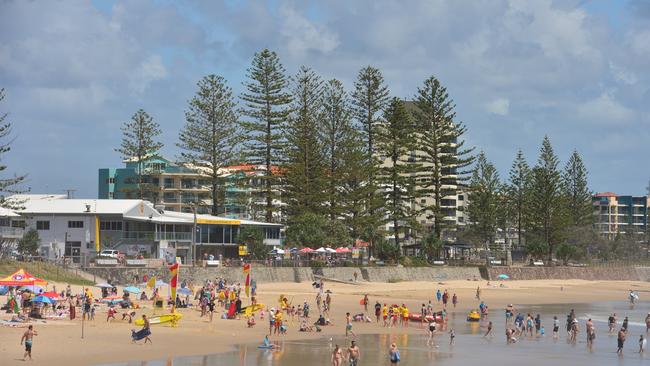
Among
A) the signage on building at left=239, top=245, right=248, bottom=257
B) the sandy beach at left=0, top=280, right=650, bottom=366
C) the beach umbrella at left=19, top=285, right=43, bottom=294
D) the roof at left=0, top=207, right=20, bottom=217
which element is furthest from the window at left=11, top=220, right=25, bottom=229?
the beach umbrella at left=19, top=285, right=43, bottom=294

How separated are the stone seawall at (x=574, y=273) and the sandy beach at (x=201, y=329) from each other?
38.0 feet

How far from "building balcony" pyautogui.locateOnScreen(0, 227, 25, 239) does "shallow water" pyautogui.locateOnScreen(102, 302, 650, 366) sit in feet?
80.7

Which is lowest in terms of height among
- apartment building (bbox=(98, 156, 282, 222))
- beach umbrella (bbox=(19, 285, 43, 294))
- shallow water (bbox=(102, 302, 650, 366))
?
shallow water (bbox=(102, 302, 650, 366))

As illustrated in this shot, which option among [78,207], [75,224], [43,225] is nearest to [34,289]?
[75,224]

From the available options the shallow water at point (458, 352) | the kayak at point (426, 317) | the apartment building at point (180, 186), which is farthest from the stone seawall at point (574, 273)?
the shallow water at point (458, 352)

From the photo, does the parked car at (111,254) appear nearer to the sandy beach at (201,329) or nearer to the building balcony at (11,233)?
the building balcony at (11,233)

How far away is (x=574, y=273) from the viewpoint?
3263 inches

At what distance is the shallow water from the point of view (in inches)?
1107

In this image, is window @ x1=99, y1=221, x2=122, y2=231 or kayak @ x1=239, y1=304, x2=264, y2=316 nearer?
kayak @ x1=239, y1=304, x2=264, y2=316

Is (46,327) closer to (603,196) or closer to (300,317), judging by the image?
(300,317)

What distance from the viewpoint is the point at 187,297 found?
4047cm

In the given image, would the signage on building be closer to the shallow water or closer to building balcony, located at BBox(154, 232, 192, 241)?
building balcony, located at BBox(154, 232, 192, 241)

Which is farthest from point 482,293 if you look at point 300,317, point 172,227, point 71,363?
point 71,363

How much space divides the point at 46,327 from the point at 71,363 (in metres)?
6.07
